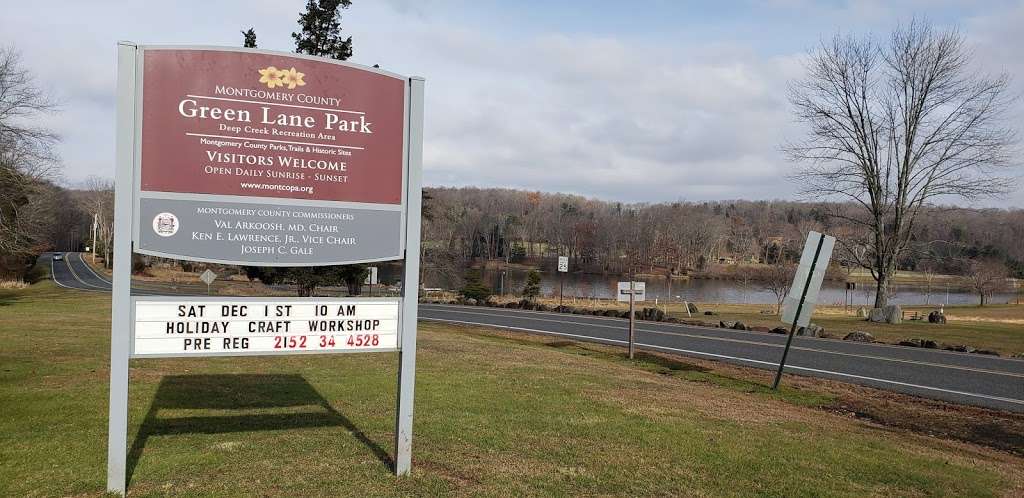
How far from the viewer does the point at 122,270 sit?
180 inches

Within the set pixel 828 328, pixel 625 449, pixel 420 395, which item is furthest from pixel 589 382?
pixel 828 328

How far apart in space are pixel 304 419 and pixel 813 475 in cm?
455

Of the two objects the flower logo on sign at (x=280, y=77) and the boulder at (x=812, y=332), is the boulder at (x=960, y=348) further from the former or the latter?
the flower logo on sign at (x=280, y=77)

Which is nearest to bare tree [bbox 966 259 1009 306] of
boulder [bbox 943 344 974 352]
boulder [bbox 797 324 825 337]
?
boulder [bbox 797 324 825 337]

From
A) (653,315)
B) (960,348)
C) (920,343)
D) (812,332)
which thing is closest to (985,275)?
(653,315)

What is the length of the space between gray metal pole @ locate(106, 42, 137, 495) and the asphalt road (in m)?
12.2

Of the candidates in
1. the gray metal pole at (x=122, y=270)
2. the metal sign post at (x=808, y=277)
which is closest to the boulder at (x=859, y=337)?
the metal sign post at (x=808, y=277)

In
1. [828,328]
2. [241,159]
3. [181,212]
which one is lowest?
[828,328]

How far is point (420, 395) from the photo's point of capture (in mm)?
8445

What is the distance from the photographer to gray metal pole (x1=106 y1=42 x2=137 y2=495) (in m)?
4.53

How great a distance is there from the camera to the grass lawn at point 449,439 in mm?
5035

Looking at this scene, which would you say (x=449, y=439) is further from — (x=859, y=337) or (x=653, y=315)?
(x=653, y=315)

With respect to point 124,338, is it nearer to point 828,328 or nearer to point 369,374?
point 369,374

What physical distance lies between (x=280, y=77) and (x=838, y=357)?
1593 centimetres
